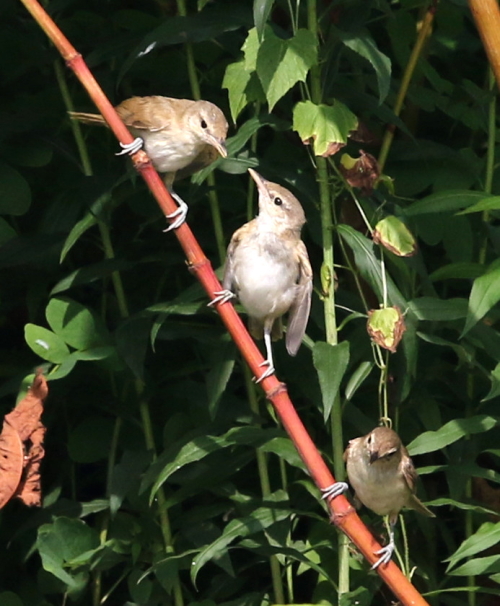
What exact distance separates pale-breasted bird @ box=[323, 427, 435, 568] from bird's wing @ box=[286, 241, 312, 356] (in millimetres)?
335

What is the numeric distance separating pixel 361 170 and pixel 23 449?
110cm

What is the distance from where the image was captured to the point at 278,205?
2.94 meters

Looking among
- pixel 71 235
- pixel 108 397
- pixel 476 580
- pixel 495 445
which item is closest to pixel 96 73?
pixel 71 235

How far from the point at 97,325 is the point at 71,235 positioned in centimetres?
35

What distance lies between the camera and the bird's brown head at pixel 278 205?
289cm

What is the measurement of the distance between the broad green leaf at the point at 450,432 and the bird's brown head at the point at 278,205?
696mm

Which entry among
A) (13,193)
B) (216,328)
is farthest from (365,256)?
(13,193)

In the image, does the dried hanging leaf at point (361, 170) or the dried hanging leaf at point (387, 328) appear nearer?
the dried hanging leaf at point (387, 328)

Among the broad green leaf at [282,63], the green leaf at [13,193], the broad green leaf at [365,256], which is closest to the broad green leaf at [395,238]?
the broad green leaf at [365,256]

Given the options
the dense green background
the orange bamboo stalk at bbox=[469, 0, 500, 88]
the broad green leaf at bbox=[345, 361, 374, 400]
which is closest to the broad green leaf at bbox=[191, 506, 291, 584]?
the dense green background

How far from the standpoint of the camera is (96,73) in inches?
131

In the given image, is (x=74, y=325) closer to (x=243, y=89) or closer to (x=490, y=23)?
(x=243, y=89)

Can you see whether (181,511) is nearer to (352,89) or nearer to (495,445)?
(495,445)

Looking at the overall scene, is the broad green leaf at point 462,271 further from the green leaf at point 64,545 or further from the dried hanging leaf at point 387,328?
the green leaf at point 64,545
